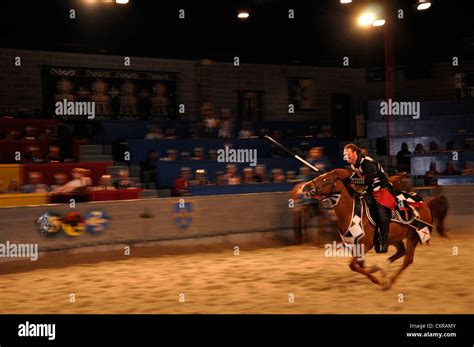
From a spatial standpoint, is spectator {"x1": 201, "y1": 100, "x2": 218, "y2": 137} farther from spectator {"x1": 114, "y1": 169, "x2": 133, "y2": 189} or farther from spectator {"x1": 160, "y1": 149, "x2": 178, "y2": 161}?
spectator {"x1": 114, "y1": 169, "x2": 133, "y2": 189}

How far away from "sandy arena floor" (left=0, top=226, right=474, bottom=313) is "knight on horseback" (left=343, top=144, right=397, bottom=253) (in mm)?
888

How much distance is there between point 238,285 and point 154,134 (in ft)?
33.9

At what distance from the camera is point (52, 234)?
44.4ft

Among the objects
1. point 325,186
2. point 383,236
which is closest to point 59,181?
point 325,186

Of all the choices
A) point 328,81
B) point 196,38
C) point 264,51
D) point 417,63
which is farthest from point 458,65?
point 196,38

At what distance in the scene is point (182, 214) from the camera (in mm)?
15250

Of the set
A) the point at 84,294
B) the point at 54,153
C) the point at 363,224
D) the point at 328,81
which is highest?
the point at 328,81

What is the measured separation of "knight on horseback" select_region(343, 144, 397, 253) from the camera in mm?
9672

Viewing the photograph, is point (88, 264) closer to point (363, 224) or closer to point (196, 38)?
point (363, 224)

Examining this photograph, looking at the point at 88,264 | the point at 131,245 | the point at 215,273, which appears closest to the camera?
the point at 215,273

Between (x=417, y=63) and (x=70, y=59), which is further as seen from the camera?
(x=417, y=63)

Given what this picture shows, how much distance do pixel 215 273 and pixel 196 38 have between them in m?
13.4

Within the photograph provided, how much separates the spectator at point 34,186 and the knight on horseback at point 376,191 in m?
8.30

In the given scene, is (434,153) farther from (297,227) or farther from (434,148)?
(297,227)
